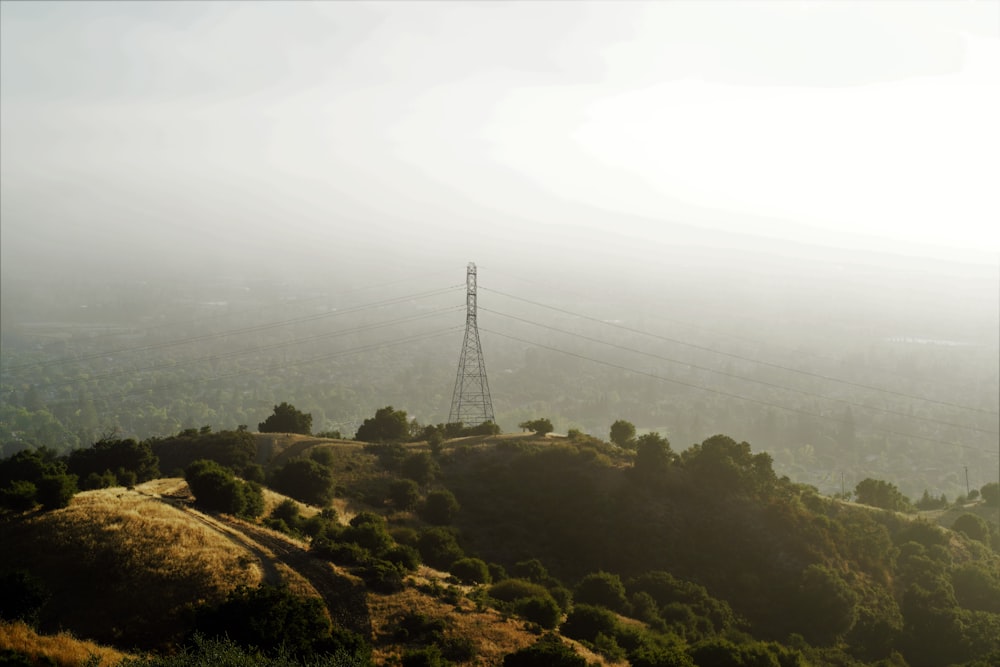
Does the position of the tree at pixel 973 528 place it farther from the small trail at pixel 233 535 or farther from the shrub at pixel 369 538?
the small trail at pixel 233 535

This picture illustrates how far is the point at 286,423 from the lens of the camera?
87.0 meters

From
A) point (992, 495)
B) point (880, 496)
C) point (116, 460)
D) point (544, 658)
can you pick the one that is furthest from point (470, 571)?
point (992, 495)

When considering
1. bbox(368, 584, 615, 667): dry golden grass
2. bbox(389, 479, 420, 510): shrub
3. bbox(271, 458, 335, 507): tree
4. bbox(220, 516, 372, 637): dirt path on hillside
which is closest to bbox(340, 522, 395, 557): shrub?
bbox(220, 516, 372, 637): dirt path on hillside

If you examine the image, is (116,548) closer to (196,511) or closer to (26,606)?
(26,606)

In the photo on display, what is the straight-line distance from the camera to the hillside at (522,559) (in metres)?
32.0

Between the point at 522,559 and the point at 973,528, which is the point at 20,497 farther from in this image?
the point at 973,528

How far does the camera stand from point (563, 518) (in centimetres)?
6328

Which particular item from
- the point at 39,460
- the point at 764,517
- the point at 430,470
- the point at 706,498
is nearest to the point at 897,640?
the point at 764,517

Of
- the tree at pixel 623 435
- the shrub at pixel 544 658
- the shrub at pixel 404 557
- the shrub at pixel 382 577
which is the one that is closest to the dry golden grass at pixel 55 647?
the shrub at pixel 382 577

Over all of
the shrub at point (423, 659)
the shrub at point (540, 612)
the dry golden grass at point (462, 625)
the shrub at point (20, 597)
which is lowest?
the shrub at point (540, 612)

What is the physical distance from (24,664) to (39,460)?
2916 cm

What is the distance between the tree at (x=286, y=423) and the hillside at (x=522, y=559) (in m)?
10.1

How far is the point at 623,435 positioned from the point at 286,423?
4536cm

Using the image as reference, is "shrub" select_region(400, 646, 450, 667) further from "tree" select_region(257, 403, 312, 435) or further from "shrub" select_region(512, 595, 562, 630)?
"tree" select_region(257, 403, 312, 435)
